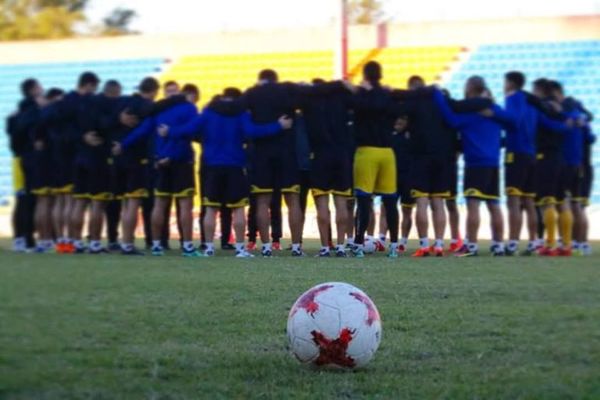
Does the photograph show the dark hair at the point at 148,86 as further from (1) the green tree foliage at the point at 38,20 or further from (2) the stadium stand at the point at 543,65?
(1) the green tree foliage at the point at 38,20

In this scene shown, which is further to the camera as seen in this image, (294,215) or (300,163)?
(294,215)

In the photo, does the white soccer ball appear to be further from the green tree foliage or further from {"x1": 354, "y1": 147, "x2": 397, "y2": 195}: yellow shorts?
the green tree foliage

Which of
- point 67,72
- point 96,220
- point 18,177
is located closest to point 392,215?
point 96,220

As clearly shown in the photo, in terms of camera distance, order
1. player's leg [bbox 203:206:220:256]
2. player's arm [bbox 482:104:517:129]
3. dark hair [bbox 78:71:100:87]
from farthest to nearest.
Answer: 1. dark hair [bbox 78:71:100:87]
2. player's arm [bbox 482:104:517:129]
3. player's leg [bbox 203:206:220:256]

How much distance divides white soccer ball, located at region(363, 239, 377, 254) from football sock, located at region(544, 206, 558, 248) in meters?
3.81

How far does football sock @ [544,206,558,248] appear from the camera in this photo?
1488cm

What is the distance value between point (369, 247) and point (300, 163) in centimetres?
129

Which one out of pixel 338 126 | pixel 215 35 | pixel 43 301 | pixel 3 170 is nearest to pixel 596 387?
pixel 43 301

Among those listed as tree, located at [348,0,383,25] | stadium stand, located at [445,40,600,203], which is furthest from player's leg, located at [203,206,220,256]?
tree, located at [348,0,383,25]

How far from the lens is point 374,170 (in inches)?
480

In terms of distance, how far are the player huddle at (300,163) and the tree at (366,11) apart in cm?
2716

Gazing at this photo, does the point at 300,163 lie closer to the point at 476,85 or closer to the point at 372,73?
the point at 372,73

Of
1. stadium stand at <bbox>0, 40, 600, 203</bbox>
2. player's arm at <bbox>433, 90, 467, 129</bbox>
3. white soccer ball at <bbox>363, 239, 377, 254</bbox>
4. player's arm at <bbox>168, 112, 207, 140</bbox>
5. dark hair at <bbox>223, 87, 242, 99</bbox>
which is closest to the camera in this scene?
white soccer ball at <bbox>363, 239, 377, 254</bbox>

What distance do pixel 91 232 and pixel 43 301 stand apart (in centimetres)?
872
